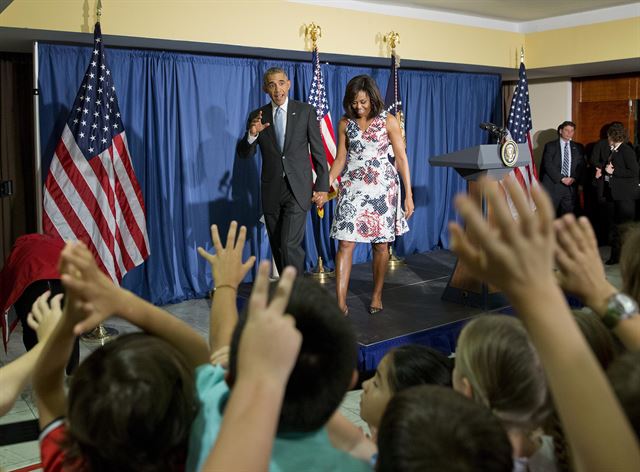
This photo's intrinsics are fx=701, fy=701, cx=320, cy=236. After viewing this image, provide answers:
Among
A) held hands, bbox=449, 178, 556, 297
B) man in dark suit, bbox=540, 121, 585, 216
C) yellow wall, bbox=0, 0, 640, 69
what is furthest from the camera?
man in dark suit, bbox=540, 121, 585, 216

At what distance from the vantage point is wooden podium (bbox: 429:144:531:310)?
4.11 m

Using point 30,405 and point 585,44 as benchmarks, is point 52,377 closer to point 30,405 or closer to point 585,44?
point 30,405

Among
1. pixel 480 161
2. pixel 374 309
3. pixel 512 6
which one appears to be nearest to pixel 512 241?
pixel 480 161

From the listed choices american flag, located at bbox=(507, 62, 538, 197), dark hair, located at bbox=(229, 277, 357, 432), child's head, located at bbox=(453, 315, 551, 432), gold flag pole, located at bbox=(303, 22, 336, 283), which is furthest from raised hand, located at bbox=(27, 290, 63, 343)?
american flag, located at bbox=(507, 62, 538, 197)

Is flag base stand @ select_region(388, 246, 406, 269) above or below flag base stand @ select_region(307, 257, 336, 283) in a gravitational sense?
above

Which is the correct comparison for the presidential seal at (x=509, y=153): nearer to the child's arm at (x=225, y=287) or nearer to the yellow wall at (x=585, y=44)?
the child's arm at (x=225, y=287)

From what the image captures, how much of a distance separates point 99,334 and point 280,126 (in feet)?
5.83

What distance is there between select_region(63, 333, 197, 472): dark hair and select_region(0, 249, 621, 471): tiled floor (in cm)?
188

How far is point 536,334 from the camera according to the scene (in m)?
0.80

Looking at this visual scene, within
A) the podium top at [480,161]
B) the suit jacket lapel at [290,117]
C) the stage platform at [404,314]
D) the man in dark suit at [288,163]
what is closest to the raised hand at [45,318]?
the stage platform at [404,314]

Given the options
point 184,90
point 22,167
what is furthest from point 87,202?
point 184,90

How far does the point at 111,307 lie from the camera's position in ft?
3.69

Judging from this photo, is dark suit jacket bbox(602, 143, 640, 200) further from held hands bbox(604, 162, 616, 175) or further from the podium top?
the podium top

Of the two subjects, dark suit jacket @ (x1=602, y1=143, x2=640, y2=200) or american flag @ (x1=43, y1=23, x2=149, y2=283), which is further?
dark suit jacket @ (x1=602, y1=143, x2=640, y2=200)
